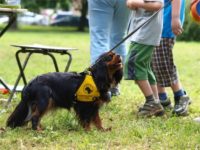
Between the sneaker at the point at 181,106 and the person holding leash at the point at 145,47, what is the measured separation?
22 cm

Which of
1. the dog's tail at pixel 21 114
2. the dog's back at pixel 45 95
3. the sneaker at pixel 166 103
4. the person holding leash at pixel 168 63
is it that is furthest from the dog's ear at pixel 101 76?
the sneaker at pixel 166 103

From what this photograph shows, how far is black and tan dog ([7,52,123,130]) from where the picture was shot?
4.79m

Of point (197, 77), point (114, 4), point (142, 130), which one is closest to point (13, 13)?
point (114, 4)

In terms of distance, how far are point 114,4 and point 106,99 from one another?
188 cm

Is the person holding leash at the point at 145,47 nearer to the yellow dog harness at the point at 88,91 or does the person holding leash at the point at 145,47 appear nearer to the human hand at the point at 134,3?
the human hand at the point at 134,3

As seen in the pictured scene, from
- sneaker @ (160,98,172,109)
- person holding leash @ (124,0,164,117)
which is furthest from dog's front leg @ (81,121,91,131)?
sneaker @ (160,98,172,109)

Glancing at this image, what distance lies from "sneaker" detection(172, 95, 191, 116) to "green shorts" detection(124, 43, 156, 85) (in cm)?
52

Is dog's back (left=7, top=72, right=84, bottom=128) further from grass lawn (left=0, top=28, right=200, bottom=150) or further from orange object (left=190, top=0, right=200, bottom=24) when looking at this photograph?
orange object (left=190, top=0, right=200, bottom=24)

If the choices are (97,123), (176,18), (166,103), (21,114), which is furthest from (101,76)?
(166,103)

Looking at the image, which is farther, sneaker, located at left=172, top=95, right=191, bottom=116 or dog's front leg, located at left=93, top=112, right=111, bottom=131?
sneaker, located at left=172, top=95, right=191, bottom=116

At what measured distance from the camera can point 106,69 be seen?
4.82 meters

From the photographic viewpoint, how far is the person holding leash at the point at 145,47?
537 centimetres

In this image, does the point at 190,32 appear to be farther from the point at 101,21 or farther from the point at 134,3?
the point at 134,3

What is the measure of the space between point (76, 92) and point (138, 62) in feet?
3.17
